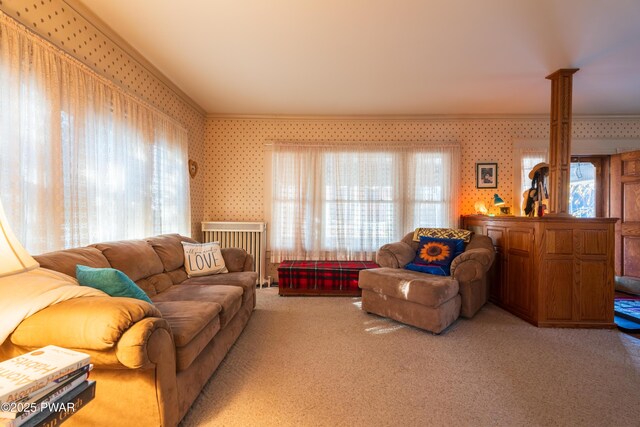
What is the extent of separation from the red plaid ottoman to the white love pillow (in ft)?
3.12

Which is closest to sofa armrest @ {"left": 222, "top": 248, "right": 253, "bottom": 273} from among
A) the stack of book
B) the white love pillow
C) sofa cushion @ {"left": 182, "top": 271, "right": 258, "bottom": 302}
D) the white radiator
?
the white love pillow

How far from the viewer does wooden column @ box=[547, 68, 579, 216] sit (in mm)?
2957

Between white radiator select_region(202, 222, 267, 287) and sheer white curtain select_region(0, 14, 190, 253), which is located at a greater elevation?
sheer white curtain select_region(0, 14, 190, 253)

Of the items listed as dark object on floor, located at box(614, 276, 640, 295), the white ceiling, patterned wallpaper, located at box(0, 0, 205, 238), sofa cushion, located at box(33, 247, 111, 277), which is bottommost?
dark object on floor, located at box(614, 276, 640, 295)

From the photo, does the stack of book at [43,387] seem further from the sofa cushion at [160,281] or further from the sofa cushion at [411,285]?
the sofa cushion at [411,285]

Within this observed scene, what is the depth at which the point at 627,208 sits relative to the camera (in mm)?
4035

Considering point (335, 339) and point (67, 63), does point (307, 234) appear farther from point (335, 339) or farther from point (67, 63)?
point (67, 63)

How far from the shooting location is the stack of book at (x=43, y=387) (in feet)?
2.42

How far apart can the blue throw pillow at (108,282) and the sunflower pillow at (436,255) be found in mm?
2753

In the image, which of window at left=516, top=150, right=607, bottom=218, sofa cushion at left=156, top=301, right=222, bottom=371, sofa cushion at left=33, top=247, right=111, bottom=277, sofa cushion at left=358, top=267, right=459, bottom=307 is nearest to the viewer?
sofa cushion at left=156, top=301, right=222, bottom=371

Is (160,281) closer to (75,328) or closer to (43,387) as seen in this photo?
(75,328)

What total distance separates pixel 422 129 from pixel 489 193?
1.45 m

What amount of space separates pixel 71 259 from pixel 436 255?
3.33 m

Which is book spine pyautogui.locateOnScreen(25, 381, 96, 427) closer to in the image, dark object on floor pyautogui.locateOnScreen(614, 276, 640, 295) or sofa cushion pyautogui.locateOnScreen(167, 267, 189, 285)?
sofa cushion pyautogui.locateOnScreen(167, 267, 189, 285)
